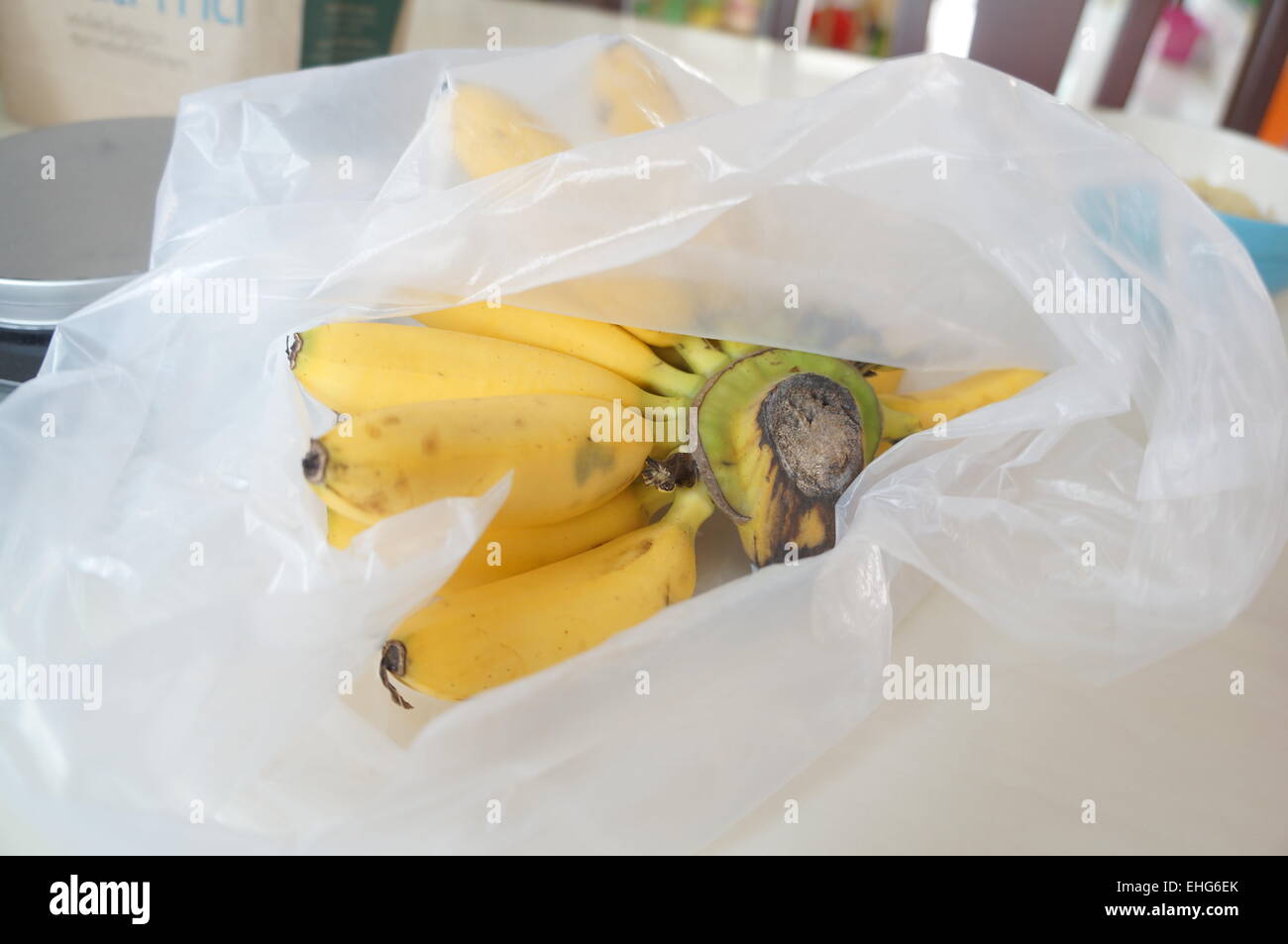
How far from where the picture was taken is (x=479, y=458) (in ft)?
1.10

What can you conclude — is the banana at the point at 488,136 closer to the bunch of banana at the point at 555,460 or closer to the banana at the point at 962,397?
the bunch of banana at the point at 555,460

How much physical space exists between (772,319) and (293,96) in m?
0.25

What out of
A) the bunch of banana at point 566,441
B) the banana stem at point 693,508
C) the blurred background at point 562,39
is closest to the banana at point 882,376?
the bunch of banana at point 566,441

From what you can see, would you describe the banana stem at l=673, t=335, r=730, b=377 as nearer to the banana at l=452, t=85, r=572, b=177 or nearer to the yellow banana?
the yellow banana

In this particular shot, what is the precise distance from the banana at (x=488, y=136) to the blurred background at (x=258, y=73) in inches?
6.8

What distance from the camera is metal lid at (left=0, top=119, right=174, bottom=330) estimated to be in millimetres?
444

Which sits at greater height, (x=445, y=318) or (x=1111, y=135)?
(x=1111, y=135)

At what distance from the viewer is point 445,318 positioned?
0.43 metres

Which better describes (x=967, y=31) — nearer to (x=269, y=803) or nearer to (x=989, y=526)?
(x=989, y=526)

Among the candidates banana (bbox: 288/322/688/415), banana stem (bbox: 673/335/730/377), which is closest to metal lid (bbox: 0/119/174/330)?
banana (bbox: 288/322/688/415)

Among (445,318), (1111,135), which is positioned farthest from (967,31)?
(445,318)

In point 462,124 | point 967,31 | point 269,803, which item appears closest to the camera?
point 269,803

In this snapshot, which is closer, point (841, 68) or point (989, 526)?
point (989, 526)
